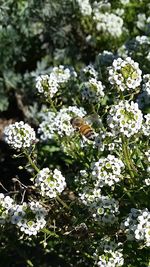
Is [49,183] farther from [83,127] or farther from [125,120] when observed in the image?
[83,127]

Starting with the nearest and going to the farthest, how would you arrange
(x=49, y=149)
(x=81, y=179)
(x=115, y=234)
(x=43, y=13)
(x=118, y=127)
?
(x=118, y=127) < (x=115, y=234) < (x=81, y=179) < (x=49, y=149) < (x=43, y=13)

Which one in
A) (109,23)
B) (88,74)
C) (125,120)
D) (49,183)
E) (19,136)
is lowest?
(49,183)

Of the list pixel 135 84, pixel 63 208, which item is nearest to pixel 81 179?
pixel 63 208

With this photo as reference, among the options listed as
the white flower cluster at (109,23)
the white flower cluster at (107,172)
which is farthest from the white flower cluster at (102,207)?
the white flower cluster at (109,23)

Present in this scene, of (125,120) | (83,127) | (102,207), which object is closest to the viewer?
(125,120)

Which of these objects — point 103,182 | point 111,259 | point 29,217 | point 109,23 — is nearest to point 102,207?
point 103,182

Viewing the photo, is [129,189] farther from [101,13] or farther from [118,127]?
[101,13]

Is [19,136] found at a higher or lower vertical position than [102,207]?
higher

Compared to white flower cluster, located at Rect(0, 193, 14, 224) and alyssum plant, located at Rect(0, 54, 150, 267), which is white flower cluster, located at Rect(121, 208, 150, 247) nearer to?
alyssum plant, located at Rect(0, 54, 150, 267)
